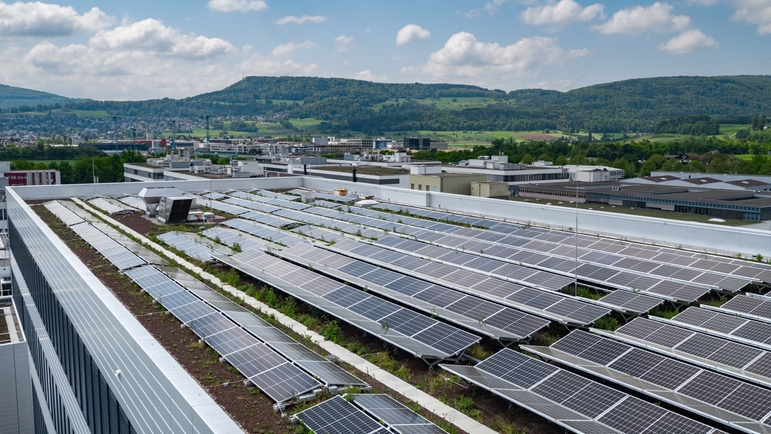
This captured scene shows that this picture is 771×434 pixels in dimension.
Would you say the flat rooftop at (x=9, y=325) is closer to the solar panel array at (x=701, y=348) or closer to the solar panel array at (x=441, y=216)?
the solar panel array at (x=441, y=216)

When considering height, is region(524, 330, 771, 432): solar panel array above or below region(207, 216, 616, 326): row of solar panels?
below

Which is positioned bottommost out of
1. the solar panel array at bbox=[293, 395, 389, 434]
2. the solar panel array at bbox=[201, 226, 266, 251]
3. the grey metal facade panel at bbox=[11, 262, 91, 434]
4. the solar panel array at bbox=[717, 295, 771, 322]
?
the grey metal facade panel at bbox=[11, 262, 91, 434]

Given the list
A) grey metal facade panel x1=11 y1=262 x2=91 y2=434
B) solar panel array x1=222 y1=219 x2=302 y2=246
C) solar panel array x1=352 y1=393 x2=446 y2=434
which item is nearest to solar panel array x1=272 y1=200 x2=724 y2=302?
solar panel array x1=222 y1=219 x2=302 y2=246

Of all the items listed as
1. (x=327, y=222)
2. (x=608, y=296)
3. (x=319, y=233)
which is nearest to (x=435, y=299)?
(x=608, y=296)

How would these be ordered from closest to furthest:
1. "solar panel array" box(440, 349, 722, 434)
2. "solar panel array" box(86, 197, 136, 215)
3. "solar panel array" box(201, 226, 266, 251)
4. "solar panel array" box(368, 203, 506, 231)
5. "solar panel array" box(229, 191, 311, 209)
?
"solar panel array" box(440, 349, 722, 434)
"solar panel array" box(201, 226, 266, 251)
"solar panel array" box(368, 203, 506, 231)
"solar panel array" box(86, 197, 136, 215)
"solar panel array" box(229, 191, 311, 209)

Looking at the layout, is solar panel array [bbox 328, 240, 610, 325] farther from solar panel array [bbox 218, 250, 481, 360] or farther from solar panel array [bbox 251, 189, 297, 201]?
solar panel array [bbox 251, 189, 297, 201]

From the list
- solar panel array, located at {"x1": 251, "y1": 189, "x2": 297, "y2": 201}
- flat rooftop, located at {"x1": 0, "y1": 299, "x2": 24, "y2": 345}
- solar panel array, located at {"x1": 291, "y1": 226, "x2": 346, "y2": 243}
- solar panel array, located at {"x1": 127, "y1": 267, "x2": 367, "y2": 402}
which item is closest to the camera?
solar panel array, located at {"x1": 127, "y1": 267, "x2": 367, "y2": 402}

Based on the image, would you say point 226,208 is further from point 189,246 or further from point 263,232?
point 189,246
